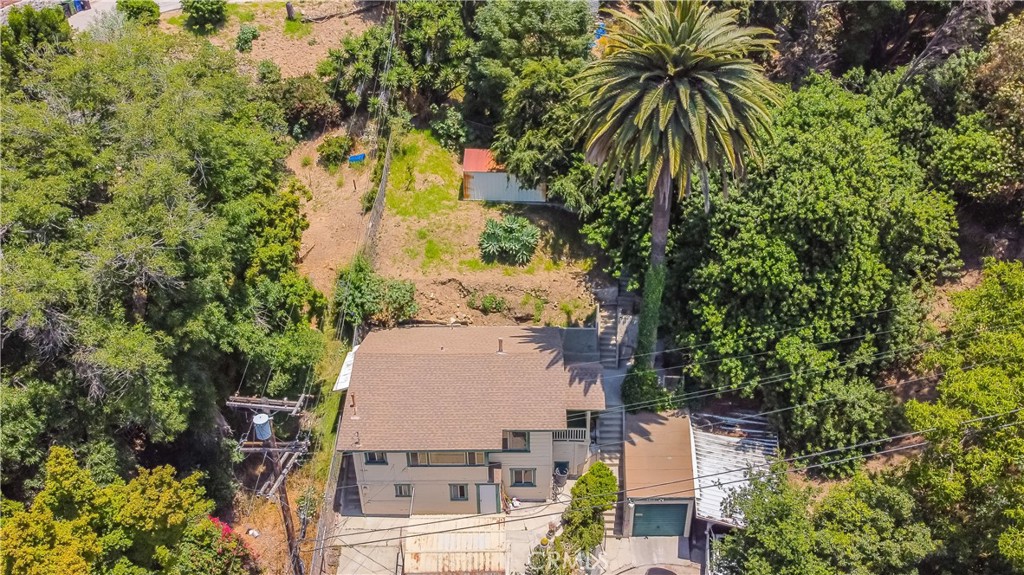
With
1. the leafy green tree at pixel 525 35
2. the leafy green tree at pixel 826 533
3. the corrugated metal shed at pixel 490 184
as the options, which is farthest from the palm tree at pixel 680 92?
the leafy green tree at pixel 826 533

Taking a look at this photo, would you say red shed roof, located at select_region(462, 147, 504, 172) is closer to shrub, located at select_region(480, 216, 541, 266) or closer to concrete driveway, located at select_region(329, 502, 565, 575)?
shrub, located at select_region(480, 216, 541, 266)

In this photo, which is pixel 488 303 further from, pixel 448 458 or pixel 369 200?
pixel 369 200

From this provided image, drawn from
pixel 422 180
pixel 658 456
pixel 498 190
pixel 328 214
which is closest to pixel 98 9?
pixel 328 214

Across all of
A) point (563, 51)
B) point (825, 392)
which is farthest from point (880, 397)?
point (563, 51)

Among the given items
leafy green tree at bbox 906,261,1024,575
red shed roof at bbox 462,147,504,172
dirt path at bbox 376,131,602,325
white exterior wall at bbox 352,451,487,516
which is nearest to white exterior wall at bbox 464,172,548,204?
red shed roof at bbox 462,147,504,172

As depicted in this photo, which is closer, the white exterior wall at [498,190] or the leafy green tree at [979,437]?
the leafy green tree at [979,437]

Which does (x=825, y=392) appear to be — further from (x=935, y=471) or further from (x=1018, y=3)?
(x=1018, y=3)

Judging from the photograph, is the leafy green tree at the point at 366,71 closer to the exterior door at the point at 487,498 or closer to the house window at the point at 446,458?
the house window at the point at 446,458
